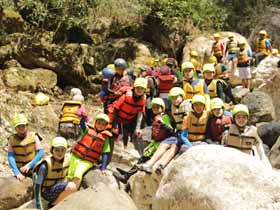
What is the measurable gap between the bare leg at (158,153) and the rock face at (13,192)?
166 cm

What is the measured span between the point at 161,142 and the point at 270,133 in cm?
398

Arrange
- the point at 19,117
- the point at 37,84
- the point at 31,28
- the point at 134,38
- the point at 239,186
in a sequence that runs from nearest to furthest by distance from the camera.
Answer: the point at 239,186, the point at 19,117, the point at 37,84, the point at 31,28, the point at 134,38

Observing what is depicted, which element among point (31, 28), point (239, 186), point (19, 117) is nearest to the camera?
point (239, 186)

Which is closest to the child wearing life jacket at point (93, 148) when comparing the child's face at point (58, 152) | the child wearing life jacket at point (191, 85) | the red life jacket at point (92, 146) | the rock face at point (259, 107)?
the red life jacket at point (92, 146)

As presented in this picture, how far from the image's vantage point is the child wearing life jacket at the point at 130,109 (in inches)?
316

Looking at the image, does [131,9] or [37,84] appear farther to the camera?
[131,9]

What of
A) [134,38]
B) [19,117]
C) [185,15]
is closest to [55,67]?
[134,38]

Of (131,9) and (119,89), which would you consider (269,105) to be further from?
(131,9)

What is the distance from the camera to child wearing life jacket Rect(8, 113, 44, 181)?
6819 millimetres

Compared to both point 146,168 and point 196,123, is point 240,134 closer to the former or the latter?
point 196,123

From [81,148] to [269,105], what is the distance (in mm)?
5897

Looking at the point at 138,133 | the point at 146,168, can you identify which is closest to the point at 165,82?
the point at 138,133

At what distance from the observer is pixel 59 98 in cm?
1365

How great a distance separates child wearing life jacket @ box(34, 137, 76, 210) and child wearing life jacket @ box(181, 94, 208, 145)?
1635 mm
